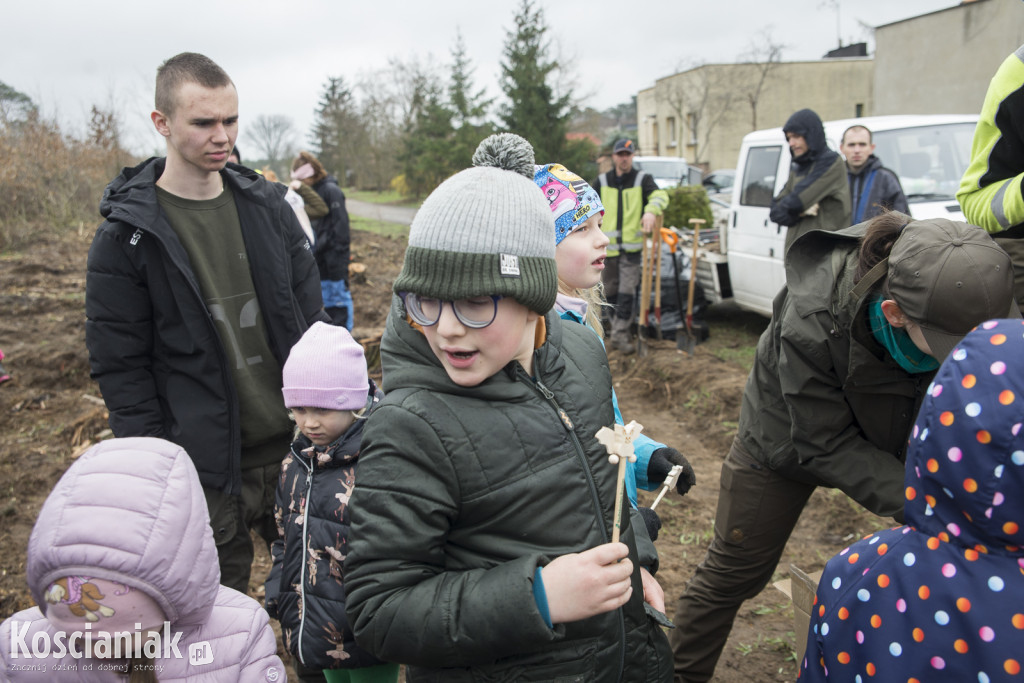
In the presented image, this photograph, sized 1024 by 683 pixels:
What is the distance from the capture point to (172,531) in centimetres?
146

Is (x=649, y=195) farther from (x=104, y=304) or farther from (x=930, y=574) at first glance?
(x=930, y=574)

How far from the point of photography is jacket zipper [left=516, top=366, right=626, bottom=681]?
146cm

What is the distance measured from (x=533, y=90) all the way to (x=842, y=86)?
22646 millimetres

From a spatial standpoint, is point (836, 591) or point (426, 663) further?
point (836, 591)

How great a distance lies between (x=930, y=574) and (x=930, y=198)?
226 inches

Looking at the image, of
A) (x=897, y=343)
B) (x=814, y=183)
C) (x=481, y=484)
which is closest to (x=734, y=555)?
(x=897, y=343)

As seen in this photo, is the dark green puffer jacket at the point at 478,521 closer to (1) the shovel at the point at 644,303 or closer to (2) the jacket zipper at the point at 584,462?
(2) the jacket zipper at the point at 584,462

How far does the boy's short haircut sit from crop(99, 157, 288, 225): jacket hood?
0.74 ft

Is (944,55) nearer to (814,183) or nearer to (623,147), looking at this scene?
(623,147)

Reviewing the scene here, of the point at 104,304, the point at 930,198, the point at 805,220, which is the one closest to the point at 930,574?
the point at 104,304

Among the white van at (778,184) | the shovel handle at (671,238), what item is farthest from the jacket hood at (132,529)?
the shovel handle at (671,238)

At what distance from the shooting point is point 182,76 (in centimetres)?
246

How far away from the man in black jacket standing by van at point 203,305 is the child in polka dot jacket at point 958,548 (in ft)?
6.71

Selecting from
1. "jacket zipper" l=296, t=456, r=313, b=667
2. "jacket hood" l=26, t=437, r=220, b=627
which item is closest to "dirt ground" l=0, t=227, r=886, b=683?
"jacket zipper" l=296, t=456, r=313, b=667
